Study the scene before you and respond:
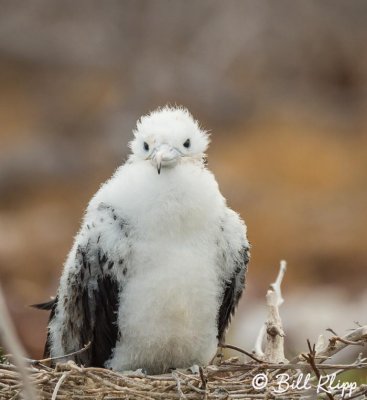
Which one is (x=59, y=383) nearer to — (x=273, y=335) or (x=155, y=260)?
(x=155, y=260)

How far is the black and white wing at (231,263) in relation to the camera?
766 cm

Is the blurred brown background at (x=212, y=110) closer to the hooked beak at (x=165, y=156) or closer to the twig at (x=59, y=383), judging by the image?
the hooked beak at (x=165, y=156)

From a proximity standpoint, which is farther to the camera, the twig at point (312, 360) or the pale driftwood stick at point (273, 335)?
the pale driftwood stick at point (273, 335)

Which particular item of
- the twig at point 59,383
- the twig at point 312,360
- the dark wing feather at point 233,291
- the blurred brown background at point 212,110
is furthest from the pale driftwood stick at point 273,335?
the blurred brown background at point 212,110

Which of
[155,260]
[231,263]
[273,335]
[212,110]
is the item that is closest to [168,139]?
[155,260]

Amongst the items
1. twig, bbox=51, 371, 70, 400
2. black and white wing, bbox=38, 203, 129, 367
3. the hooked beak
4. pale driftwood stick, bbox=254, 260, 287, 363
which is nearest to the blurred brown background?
pale driftwood stick, bbox=254, 260, 287, 363

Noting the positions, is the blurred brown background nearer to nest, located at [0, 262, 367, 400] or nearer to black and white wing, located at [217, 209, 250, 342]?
black and white wing, located at [217, 209, 250, 342]

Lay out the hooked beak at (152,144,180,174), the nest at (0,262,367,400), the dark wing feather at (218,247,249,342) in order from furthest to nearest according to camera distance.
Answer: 1. the dark wing feather at (218,247,249,342)
2. the hooked beak at (152,144,180,174)
3. the nest at (0,262,367,400)

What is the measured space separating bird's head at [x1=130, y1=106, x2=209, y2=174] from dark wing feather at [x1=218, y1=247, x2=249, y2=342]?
63 centimetres

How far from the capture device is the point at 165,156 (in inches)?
288

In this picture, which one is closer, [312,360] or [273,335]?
[312,360]

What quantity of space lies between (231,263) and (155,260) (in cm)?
58

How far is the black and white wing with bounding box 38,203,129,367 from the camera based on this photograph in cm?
743

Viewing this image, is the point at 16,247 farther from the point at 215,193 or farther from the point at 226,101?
the point at 215,193
